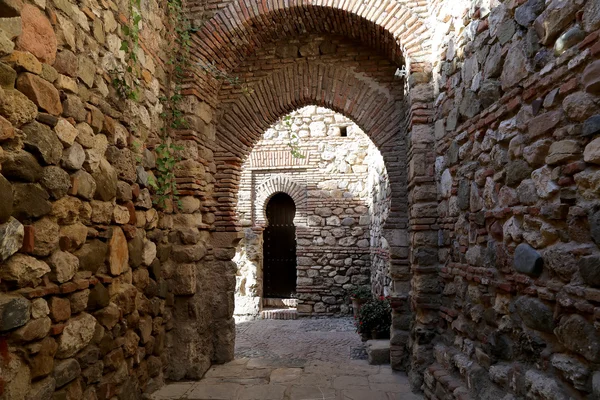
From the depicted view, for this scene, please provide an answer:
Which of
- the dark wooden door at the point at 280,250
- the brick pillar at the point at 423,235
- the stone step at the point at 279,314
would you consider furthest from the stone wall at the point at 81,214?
the dark wooden door at the point at 280,250

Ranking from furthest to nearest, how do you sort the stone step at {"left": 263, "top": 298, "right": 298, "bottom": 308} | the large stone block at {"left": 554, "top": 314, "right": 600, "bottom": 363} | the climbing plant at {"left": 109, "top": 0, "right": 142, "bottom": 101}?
1. the stone step at {"left": 263, "top": 298, "right": 298, "bottom": 308}
2. the climbing plant at {"left": 109, "top": 0, "right": 142, "bottom": 101}
3. the large stone block at {"left": 554, "top": 314, "right": 600, "bottom": 363}

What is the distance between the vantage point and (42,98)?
6.69ft

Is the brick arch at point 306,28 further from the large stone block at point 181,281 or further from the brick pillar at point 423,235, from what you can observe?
the large stone block at point 181,281

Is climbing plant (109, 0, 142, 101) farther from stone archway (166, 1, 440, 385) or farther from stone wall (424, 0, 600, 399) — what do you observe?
stone wall (424, 0, 600, 399)

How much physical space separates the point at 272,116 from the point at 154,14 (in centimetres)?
160

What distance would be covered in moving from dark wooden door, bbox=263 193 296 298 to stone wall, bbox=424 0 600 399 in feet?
19.1

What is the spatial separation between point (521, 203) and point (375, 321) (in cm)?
329

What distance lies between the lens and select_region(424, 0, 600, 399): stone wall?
1734 millimetres

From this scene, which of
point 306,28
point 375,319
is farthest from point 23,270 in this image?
point 375,319

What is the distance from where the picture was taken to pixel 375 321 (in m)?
5.12

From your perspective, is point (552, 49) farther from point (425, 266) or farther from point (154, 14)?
point (154, 14)

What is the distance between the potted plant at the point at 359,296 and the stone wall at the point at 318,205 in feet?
1.00

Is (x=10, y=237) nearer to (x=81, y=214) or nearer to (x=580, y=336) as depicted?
(x=81, y=214)

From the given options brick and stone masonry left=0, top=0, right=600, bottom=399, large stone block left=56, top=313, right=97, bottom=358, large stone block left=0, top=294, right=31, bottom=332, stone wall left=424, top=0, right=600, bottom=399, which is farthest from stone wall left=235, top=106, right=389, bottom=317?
large stone block left=0, top=294, right=31, bottom=332
